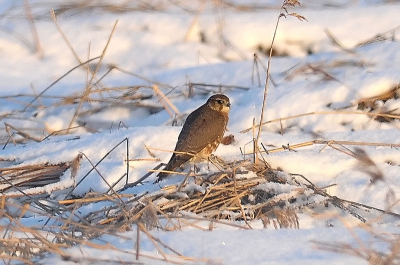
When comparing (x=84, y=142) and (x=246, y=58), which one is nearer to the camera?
(x=84, y=142)

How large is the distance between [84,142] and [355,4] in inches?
200

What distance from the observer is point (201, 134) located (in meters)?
5.14

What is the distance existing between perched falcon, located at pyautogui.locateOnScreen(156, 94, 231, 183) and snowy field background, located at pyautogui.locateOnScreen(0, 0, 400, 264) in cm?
15

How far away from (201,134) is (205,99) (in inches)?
66.1

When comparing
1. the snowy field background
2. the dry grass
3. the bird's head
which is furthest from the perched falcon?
the dry grass

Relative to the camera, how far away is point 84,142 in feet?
17.7

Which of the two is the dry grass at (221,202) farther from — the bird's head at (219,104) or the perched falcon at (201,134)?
the bird's head at (219,104)

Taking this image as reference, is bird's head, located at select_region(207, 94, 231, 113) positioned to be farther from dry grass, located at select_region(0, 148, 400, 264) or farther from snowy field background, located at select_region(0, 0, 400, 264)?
dry grass, located at select_region(0, 148, 400, 264)

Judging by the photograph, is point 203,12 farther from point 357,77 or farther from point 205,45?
point 357,77

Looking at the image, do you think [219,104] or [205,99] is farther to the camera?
[205,99]

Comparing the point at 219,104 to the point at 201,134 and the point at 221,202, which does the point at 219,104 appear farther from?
the point at 221,202

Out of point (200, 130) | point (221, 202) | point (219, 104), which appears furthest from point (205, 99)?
point (221, 202)

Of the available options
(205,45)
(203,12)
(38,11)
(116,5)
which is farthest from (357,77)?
(38,11)

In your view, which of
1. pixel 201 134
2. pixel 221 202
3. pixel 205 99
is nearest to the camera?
pixel 221 202
